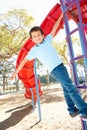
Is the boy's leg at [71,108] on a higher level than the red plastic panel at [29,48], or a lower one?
lower

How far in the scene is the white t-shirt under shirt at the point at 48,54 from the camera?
3.45 meters

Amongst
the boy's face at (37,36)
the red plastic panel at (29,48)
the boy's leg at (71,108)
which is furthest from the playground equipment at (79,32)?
the red plastic panel at (29,48)

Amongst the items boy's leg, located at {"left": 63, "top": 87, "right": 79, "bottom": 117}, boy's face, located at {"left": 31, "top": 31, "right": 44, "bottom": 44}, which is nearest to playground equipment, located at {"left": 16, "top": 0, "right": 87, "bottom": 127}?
boy's leg, located at {"left": 63, "top": 87, "right": 79, "bottom": 117}

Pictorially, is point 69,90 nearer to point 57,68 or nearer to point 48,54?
point 57,68

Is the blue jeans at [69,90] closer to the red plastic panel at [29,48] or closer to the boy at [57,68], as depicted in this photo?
the boy at [57,68]

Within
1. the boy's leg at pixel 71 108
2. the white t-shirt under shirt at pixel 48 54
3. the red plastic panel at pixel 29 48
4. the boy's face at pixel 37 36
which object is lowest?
the boy's leg at pixel 71 108

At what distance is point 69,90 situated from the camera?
3.20 meters

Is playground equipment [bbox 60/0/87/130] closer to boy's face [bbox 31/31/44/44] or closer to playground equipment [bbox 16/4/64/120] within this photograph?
boy's face [bbox 31/31/44/44]

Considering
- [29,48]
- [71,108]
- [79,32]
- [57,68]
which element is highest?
[29,48]

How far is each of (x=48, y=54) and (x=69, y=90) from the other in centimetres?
66

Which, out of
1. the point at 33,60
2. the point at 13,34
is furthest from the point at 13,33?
the point at 33,60

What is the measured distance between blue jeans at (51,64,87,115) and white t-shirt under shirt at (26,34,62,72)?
0.26 feet

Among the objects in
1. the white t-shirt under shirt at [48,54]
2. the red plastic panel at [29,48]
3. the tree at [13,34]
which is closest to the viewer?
the white t-shirt under shirt at [48,54]

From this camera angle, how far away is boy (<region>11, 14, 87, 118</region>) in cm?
315
